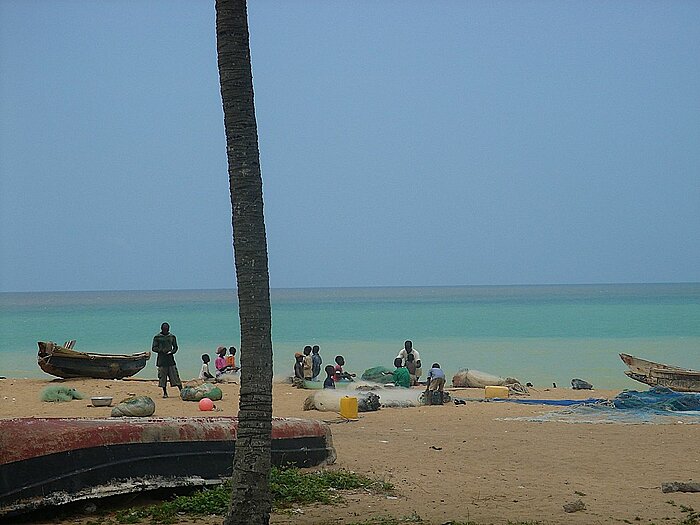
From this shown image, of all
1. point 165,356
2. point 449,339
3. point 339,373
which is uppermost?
point 165,356

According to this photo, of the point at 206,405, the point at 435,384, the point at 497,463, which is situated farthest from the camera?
the point at 435,384

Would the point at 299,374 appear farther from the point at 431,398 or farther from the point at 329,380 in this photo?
the point at 431,398

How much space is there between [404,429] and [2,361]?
32.5 metres

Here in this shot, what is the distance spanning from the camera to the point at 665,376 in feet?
73.0

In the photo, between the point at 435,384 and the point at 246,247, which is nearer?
the point at 246,247

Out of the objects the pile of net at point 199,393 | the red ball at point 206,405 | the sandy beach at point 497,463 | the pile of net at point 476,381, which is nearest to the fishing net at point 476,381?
the pile of net at point 476,381

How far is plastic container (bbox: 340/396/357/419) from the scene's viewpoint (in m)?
16.0

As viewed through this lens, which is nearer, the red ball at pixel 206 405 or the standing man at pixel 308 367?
the red ball at pixel 206 405

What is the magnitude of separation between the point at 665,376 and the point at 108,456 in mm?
16894

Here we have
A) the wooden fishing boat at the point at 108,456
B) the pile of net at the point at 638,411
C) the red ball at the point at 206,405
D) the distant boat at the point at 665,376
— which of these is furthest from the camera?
the distant boat at the point at 665,376

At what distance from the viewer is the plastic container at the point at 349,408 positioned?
52.4 ft

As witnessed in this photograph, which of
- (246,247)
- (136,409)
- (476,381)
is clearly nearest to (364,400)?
(136,409)

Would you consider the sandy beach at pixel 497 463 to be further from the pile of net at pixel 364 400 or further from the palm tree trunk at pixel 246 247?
the palm tree trunk at pixel 246 247

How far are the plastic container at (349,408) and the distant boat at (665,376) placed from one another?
923 cm
